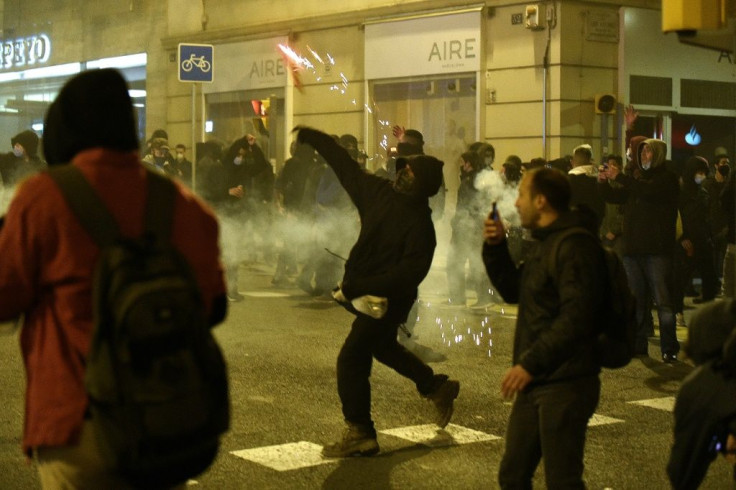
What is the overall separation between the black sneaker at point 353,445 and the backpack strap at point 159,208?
12.0 ft

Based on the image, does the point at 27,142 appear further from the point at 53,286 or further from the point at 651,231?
the point at 53,286

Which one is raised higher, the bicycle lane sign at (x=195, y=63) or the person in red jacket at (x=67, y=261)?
the bicycle lane sign at (x=195, y=63)

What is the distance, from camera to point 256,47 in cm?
2525

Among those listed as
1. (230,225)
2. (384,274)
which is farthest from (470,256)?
(384,274)

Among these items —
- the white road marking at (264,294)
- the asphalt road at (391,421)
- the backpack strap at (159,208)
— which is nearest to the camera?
the backpack strap at (159,208)

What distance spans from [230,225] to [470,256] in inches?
143

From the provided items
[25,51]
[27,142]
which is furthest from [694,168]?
[25,51]

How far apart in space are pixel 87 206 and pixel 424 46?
18.4 metres

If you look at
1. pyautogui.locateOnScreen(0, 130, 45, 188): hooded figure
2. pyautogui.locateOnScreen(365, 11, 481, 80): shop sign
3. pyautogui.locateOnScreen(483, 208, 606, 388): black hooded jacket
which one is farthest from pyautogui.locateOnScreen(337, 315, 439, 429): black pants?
pyautogui.locateOnScreen(365, 11, 481, 80): shop sign

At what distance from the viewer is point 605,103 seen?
19.0 metres

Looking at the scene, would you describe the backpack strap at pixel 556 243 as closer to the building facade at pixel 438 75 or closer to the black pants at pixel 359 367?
the black pants at pixel 359 367

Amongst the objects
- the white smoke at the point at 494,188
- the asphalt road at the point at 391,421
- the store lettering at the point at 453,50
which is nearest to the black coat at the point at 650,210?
the asphalt road at the point at 391,421

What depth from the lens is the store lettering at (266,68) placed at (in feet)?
80.8

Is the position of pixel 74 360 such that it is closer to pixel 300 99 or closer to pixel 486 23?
pixel 486 23
